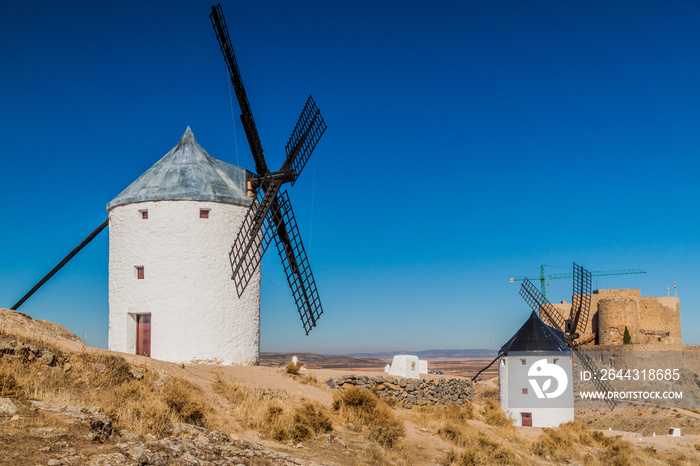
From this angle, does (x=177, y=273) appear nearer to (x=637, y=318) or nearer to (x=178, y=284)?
(x=178, y=284)

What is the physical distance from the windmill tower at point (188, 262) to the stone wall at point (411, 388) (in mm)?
3203

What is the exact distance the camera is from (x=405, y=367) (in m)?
18.0

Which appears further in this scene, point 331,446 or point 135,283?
point 135,283

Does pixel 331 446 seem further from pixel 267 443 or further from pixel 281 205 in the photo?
pixel 281 205

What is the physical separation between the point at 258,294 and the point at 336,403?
5.64 metres

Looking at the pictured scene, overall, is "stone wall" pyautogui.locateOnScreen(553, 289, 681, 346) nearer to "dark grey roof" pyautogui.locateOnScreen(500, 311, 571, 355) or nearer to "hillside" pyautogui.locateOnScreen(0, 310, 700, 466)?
"dark grey roof" pyautogui.locateOnScreen(500, 311, 571, 355)

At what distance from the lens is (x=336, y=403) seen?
12.3 meters

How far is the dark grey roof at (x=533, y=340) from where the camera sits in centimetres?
2095

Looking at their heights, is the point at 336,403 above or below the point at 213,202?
below

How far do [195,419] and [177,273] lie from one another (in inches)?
285

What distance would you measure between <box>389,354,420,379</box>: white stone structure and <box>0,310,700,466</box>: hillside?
1844 millimetres

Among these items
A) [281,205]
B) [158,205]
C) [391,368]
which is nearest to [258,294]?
[281,205]

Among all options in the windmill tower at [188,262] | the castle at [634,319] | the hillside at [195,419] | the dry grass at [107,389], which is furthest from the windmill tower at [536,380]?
the castle at [634,319]

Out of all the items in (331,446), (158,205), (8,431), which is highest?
(158,205)
